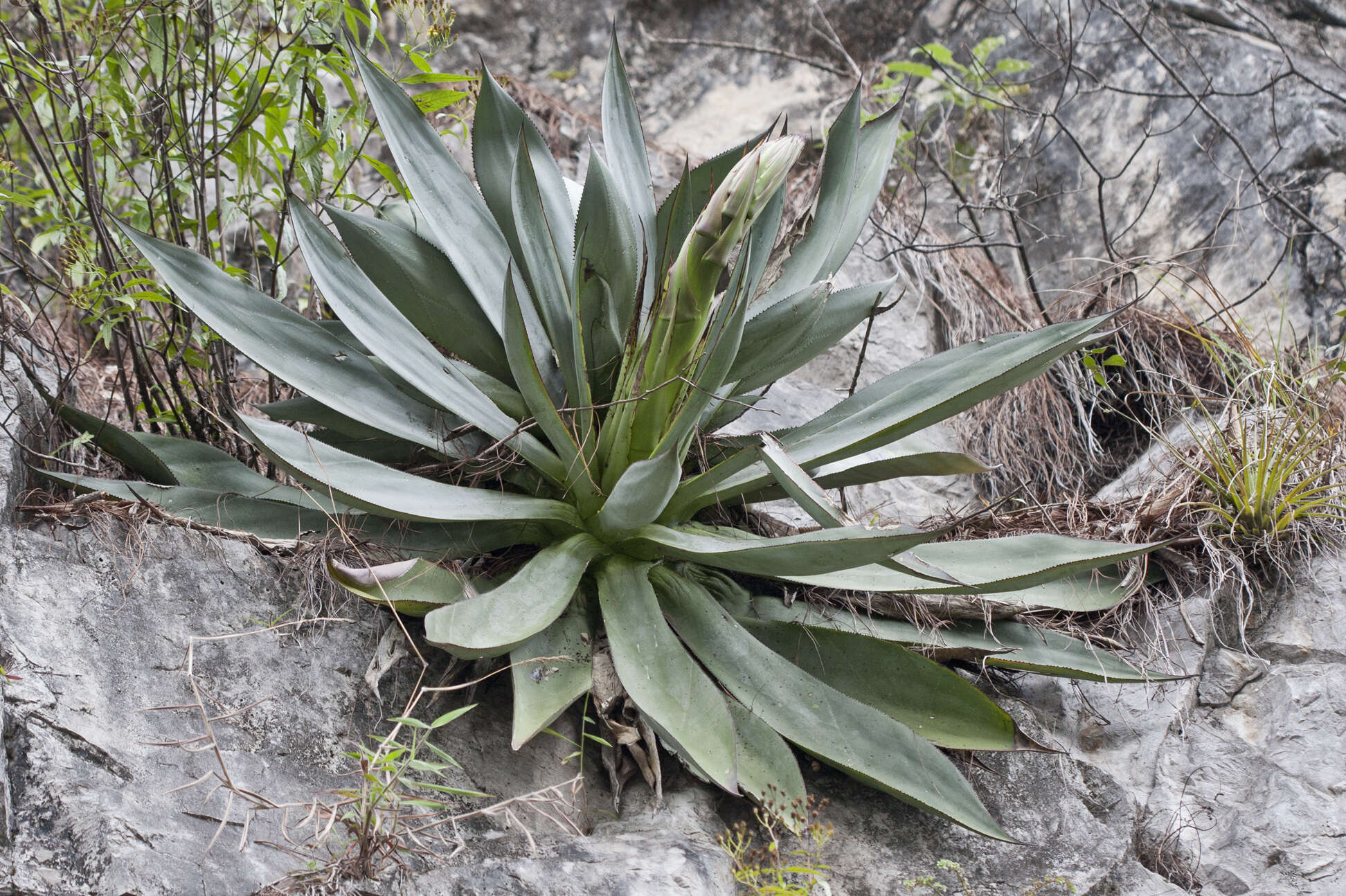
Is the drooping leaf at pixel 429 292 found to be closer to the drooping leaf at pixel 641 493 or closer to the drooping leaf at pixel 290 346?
the drooping leaf at pixel 290 346

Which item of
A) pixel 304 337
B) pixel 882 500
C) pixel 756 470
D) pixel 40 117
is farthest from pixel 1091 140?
pixel 40 117

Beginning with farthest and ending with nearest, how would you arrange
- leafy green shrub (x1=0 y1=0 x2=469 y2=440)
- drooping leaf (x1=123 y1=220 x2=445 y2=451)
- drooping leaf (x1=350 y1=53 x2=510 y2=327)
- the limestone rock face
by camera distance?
drooping leaf (x1=350 y1=53 x2=510 y2=327)
leafy green shrub (x1=0 y1=0 x2=469 y2=440)
drooping leaf (x1=123 y1=220 x2=445 y2=451)
the limestone rock face

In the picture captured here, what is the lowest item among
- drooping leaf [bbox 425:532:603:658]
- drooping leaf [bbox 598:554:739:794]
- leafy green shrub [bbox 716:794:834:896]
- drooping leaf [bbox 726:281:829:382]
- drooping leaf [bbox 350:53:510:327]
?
leafy green shrub [bbox 716:794:834:896]

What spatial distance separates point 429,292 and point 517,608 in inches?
28.6

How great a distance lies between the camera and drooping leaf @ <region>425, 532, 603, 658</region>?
1.39 m

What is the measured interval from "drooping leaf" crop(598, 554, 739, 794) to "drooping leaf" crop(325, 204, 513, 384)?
0.54 m

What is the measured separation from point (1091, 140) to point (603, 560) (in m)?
2.75

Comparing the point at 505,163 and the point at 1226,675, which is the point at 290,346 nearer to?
the point at 505,163

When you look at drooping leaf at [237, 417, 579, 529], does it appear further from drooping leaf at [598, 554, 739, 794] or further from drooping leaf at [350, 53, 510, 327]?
drooping leaf at [350, 53, 510, 327]

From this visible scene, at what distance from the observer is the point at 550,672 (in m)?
1.55

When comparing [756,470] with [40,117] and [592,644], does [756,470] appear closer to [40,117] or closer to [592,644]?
[592,644]

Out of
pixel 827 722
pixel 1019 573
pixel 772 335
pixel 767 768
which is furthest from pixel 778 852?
pixel 772 335

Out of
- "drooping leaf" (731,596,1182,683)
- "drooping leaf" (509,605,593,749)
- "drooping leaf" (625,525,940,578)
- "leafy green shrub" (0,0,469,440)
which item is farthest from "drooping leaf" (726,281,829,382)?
"leafy green shrub" (0,0,469,440)

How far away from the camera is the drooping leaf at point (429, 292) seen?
6.23 ft
